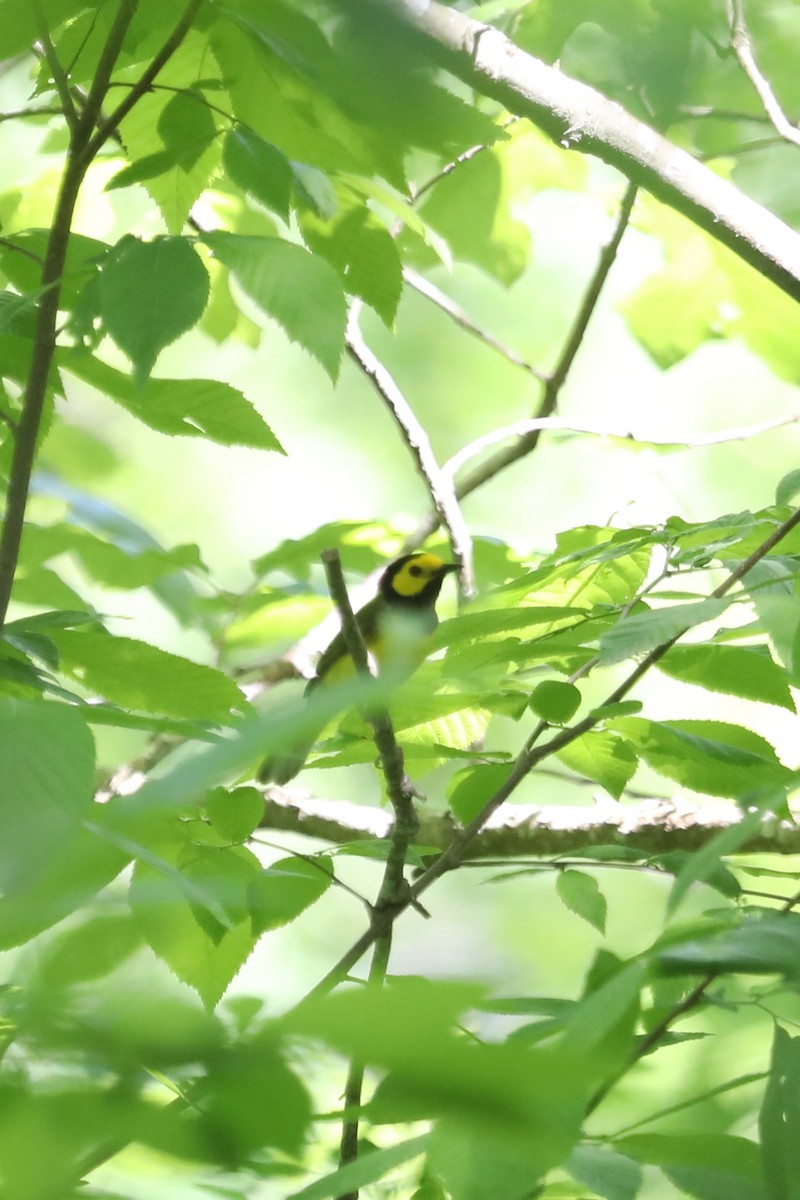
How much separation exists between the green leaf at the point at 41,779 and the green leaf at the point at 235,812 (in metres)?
0.37

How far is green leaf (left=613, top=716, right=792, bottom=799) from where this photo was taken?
1060 millimetres

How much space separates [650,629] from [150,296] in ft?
1.41

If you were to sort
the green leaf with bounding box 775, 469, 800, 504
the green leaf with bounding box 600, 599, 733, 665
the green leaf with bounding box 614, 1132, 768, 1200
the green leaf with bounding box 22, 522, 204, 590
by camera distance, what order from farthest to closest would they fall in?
1. the green leaf with bounding box 22, 522, 204, 590
2. the green leaf with bounding box 775, 469, 800, 504
3. the green leaf with bounding box 600, 599, 733, 665
4. the green leaf with bounding box 614, 1132, 768, 1200

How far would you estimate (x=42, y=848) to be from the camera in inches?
18.4

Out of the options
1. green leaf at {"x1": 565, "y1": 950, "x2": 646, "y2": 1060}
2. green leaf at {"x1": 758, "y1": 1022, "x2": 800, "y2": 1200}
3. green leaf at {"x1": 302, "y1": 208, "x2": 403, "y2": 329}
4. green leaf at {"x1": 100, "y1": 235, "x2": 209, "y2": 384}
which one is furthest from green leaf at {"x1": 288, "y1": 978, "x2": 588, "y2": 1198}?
green leaf at {"x1": 302, "y1": 208, "x2": 403, "y2": 329}

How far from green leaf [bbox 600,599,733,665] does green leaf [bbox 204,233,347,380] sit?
305 millimetres

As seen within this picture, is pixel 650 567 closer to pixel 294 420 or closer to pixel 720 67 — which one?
pixel 720 67

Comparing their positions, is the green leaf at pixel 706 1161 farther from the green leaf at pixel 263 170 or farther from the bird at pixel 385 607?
the bird at pixel 385 607

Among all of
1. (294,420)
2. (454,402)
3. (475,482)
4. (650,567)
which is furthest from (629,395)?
(650,567)

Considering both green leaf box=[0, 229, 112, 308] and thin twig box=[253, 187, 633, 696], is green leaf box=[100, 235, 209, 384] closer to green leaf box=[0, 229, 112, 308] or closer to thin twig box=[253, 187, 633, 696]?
green leaf box=[0, 229, 112, 308]

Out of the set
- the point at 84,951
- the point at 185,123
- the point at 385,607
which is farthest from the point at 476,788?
the point at 385,607

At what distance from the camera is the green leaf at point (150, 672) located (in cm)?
100

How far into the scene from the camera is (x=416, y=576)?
3.97m

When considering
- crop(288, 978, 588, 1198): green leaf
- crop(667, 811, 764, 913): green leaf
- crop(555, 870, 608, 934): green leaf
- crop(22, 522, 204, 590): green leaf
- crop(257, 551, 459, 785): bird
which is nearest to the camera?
crop(288, 978, 588, 1198): green leaf
